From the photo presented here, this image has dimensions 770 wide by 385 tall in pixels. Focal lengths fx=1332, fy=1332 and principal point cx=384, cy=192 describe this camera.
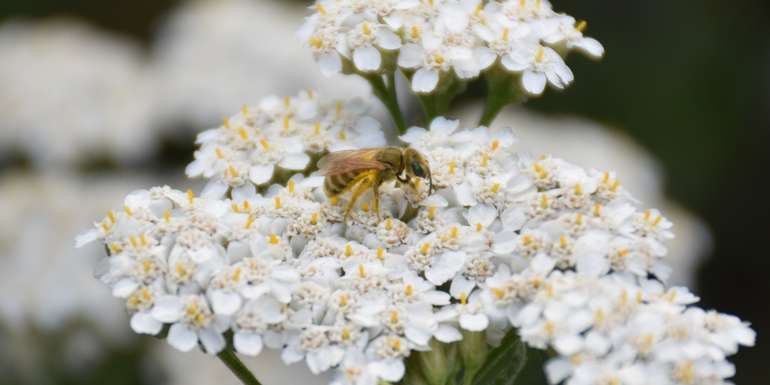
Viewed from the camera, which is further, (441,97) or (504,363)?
(441,97)

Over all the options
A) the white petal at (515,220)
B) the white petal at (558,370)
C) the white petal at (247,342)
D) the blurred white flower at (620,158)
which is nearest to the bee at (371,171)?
the white petal at (515,220)

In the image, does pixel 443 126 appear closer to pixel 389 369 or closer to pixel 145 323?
pixel 389 369

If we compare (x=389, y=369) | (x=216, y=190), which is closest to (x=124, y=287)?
(x=216, y=190)

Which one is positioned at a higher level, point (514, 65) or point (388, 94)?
point (514, 65)

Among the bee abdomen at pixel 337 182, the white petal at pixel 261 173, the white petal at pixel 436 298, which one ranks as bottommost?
the white petal at pixel 436 298

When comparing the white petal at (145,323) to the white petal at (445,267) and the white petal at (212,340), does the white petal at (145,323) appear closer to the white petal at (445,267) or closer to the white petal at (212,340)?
the white petal at (212,340)

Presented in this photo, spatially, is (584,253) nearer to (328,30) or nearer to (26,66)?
(328,30)

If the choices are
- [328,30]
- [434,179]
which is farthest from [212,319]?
[328,30]

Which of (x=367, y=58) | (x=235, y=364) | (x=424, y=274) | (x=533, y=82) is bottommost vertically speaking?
(x=235, y=364)

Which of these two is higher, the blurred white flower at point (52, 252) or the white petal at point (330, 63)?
the white petal at point (330, 63)
